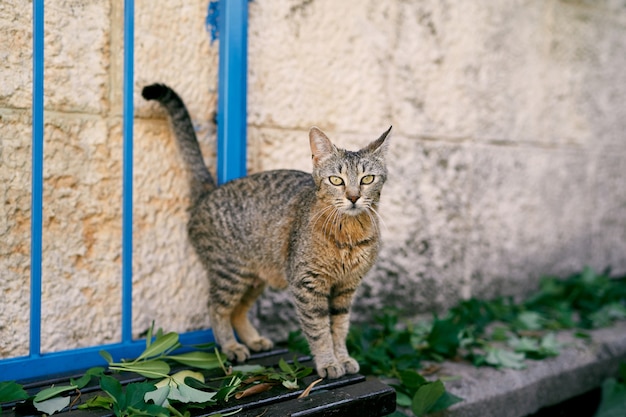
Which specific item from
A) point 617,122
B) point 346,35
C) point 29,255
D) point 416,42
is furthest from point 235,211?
point 617,122

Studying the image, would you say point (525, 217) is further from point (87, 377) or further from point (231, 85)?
point (87, 377)

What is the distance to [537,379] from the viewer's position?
264 cm

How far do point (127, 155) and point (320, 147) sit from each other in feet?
2.64

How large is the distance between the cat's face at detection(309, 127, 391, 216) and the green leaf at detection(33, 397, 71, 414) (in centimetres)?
114

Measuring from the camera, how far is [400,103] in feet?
10.1

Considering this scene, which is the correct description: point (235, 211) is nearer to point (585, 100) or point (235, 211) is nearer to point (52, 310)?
point (52, 310)

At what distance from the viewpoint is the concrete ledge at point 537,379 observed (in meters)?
2.43

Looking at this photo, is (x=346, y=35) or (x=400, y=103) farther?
(x=400, y=103)

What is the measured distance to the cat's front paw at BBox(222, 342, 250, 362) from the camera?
7.40ft

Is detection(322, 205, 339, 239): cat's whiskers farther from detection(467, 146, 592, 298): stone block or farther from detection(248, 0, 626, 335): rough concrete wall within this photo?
detection(467, 146, 592, 298): stone block

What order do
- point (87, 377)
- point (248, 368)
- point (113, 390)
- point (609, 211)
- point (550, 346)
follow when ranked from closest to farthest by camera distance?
point (113, 390) → point (87, 377) → point (248, 368) → point (550, 346) → point (609, 211)

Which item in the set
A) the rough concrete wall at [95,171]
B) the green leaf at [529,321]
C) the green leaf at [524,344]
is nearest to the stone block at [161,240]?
the rough concrete wall at [95,171]

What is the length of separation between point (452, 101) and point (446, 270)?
1.07 meters

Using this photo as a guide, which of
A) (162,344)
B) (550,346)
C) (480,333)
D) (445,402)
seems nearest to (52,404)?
(162,344)
